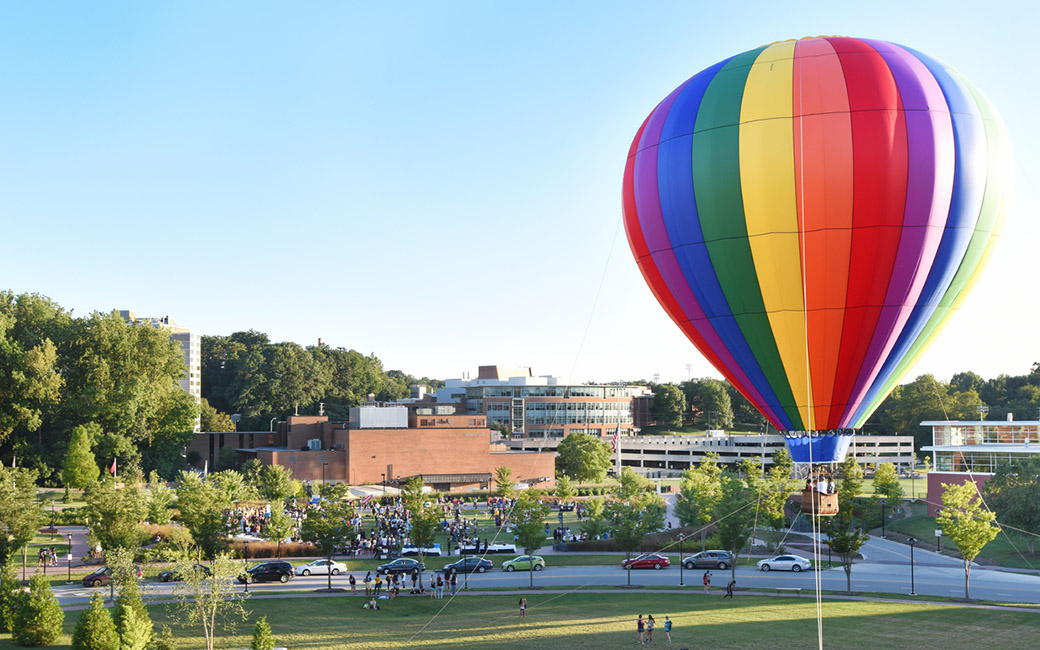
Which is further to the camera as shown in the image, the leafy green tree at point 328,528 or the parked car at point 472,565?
the leafy green tree at point 328,528

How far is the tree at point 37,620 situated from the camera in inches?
1109

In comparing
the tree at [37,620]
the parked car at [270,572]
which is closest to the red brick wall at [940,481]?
the parked car at [270,572]

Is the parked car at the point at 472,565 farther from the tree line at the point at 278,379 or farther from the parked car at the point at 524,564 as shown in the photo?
the tree line at the point at 278,379

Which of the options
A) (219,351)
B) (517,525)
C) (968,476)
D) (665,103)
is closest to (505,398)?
(219,351)

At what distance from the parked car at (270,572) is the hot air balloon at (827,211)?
85.1 feet

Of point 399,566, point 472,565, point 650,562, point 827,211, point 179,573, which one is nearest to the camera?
point 827,211

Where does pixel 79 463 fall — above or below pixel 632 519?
above

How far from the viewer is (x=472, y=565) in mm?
43906

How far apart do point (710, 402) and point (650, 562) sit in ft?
370

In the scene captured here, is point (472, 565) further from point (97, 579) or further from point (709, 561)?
point (97, 579)

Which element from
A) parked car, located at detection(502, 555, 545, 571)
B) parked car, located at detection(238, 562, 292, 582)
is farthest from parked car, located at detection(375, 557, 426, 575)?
parked car, located at detection(502, 555, 545, 571)

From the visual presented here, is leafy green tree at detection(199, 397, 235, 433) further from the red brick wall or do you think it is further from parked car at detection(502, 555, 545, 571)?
the red brick wall

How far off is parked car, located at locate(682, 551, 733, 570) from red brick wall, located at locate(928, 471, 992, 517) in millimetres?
21309

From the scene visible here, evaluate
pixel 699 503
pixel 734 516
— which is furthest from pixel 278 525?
pixel 699 503
